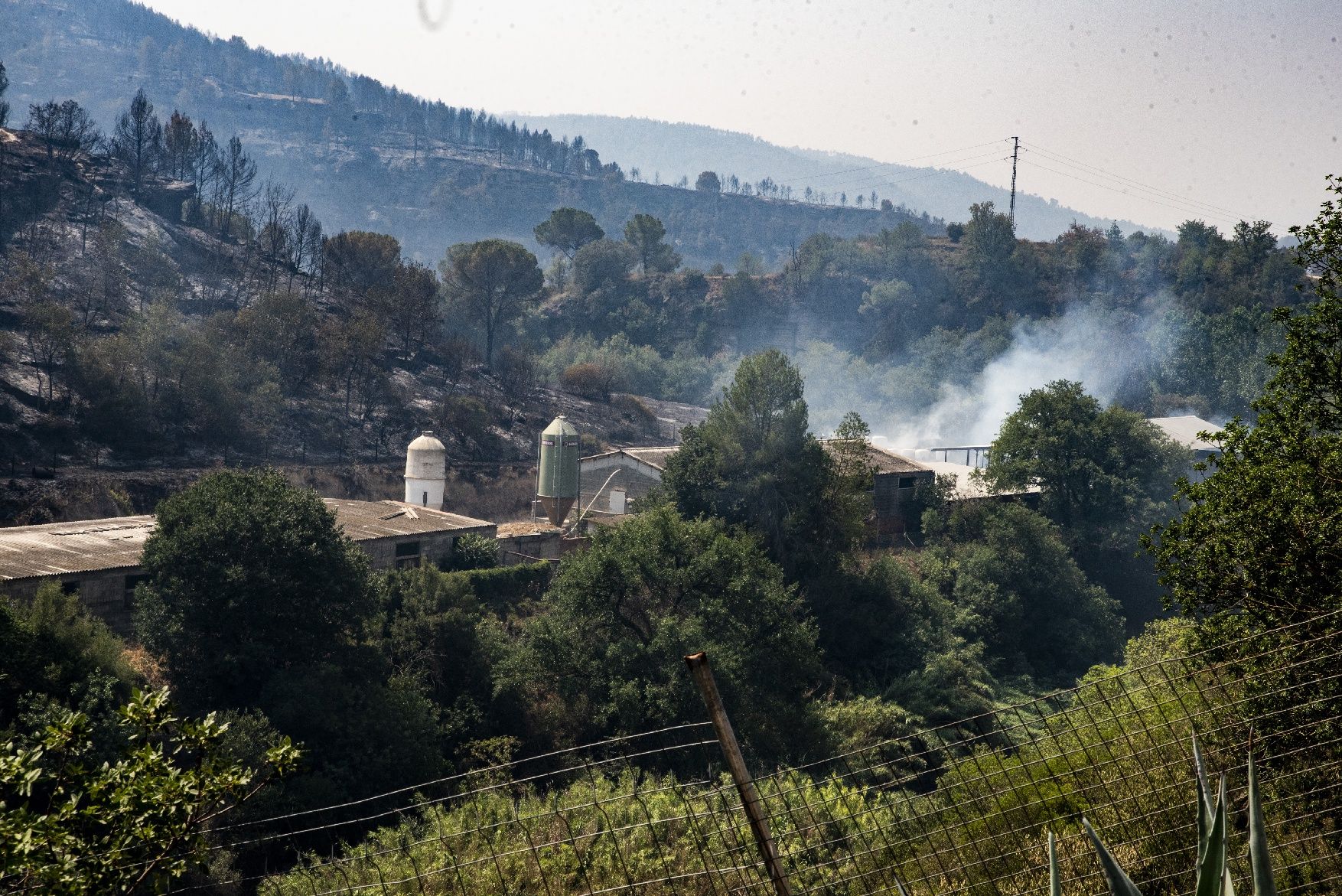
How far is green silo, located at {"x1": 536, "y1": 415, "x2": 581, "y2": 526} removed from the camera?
3294 cm

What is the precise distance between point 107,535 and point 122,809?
19.5 metres

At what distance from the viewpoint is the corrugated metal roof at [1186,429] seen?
48.6 meters

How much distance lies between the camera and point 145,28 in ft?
584

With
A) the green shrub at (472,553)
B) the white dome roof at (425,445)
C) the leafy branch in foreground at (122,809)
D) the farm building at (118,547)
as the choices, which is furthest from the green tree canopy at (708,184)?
the leafy branch in foreground at (122,809)

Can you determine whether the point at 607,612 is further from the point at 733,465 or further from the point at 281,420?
the point at 281,420

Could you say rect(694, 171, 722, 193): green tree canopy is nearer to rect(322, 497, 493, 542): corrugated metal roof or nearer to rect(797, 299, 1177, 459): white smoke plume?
rect(797, 299, 1177, 459): white smoke plume

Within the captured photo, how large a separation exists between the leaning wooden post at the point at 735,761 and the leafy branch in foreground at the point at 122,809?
10.3 ft

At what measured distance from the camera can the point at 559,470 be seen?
33.0m

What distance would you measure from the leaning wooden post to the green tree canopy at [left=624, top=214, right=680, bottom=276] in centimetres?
8375

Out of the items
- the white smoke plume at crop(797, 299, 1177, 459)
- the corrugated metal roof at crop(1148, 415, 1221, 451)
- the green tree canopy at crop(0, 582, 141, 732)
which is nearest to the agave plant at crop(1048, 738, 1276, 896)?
the green tree canopy at crop(0, 582, 141, 732)

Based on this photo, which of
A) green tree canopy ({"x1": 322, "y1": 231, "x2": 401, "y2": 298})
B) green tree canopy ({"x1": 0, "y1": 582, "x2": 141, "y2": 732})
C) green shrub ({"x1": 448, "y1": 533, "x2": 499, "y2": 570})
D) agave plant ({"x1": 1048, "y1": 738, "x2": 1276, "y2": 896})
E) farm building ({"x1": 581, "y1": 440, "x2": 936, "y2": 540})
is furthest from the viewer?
green tree canopy ({"x1": 322, "y1": 231, "x2": 401, "y2": 298})

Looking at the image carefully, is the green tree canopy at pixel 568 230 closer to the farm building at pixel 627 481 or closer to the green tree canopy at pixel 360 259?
the green tree canopy at pixel 360 259

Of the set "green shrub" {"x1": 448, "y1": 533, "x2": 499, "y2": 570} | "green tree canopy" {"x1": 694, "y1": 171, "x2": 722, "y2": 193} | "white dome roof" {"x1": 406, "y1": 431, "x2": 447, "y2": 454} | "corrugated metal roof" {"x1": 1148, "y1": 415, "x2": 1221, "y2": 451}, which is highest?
"green tree canopy" {"x1": 694, "y1": 171, "x2": 722, "y2": 193}

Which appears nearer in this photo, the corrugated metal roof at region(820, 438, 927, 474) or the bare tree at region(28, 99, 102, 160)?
the corrugated metal roof at region(820, 438, 927, 474)
